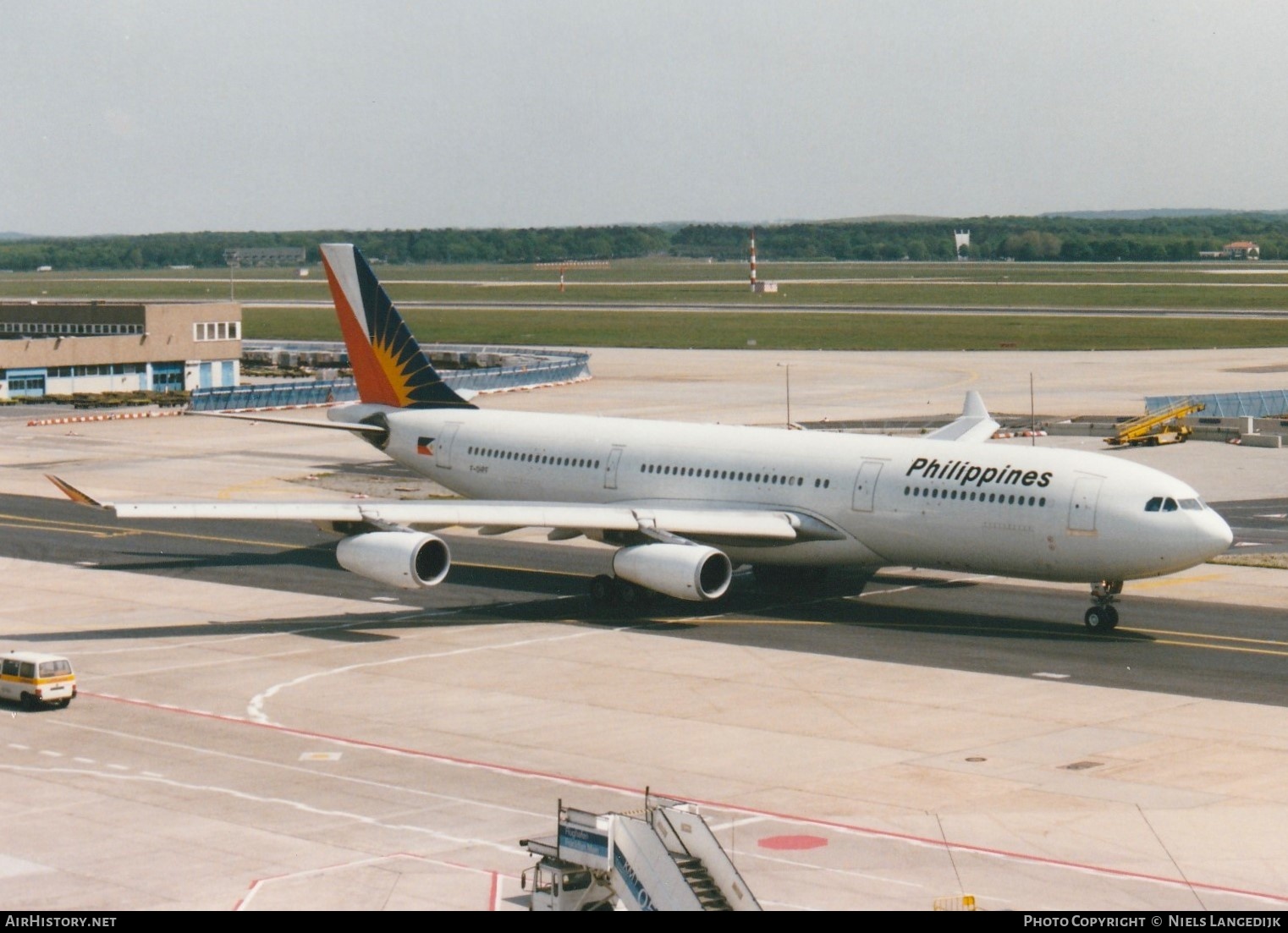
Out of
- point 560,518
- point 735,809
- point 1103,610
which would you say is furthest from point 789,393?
point 735,809

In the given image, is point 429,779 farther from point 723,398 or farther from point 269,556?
point 723,398

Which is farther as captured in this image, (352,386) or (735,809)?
(352,386)

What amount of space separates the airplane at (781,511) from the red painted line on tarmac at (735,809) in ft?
28.3

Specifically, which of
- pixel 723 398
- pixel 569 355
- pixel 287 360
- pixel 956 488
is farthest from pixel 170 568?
pixel 287 360

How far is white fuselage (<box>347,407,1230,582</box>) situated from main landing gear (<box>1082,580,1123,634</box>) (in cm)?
112

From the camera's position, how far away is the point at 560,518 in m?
48.5

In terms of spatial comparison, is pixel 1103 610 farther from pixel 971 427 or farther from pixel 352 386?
pixel 352 386

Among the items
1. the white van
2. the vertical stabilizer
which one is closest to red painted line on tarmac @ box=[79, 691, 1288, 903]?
the white van

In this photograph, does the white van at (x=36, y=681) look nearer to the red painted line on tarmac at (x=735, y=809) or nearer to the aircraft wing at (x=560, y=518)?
the red painted line on tarmac at (x=735, y=809)

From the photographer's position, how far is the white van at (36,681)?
37.9 metres

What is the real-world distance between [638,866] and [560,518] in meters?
28.0

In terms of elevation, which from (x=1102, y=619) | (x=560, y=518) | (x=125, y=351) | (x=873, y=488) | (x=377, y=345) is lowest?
(x=1102, y=619)

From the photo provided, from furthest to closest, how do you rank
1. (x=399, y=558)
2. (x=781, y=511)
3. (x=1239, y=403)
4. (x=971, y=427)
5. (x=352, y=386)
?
(x=352, y=386), (x=1239, y=403), (x=971, y=427), (x=781, y=511), (x=399, y=558)

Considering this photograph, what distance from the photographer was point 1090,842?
93.8 ft
